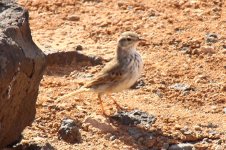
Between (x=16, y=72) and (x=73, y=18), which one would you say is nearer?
(x=16, y=72)

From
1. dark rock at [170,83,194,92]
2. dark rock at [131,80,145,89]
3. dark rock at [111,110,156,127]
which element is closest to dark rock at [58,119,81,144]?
dark rock at [111,110,156,127]

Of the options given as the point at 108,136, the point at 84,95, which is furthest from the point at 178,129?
the point at 84,95

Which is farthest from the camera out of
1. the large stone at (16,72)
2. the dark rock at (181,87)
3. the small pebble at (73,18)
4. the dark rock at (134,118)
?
the small pebble at (73,18)

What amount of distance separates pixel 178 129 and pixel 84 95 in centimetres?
178

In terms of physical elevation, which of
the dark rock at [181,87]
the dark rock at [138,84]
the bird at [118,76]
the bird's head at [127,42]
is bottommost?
the dark rock at [181,87]

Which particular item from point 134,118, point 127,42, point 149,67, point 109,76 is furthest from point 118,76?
point 149,67

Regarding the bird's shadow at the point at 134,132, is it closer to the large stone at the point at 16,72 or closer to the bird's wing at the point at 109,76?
the bird's wing at the point at 109,76

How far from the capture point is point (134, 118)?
10.9m

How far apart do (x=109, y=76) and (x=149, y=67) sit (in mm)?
1564

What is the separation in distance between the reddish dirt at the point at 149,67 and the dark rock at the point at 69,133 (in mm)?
85

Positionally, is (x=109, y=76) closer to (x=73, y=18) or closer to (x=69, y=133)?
(x=69, y=133)


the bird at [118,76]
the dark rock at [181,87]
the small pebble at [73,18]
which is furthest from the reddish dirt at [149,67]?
the bird at [118,76]

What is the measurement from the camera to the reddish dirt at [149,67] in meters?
10.5

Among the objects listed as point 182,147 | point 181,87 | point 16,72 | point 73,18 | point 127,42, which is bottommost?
point 182,147
